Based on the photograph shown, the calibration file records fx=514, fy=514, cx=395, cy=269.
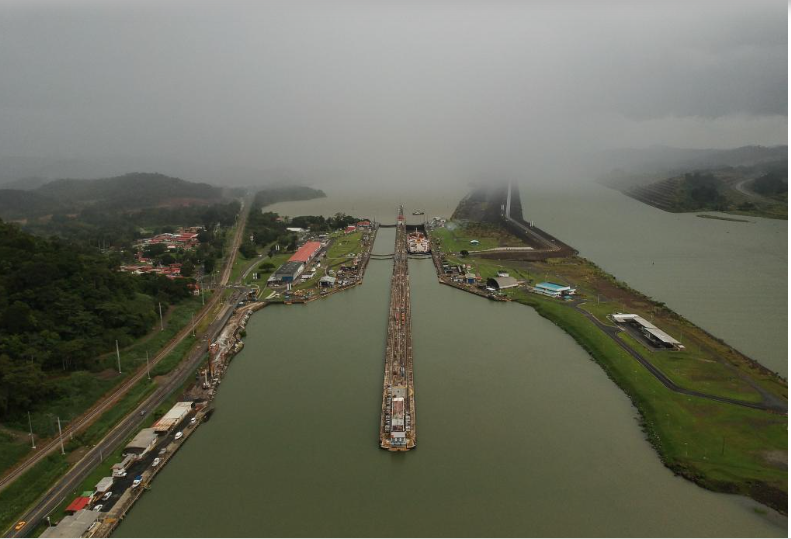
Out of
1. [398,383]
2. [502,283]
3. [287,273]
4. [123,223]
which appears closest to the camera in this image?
[398,383]

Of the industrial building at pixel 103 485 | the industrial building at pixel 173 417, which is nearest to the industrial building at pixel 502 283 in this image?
the industrial building at pixel 173 417

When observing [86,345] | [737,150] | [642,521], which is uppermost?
[737,150]

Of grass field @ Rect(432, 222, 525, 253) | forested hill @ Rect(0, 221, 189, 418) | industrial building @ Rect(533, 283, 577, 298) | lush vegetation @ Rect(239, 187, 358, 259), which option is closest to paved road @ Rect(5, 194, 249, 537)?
forested hill @ Rect(0, 221, 189, 418)

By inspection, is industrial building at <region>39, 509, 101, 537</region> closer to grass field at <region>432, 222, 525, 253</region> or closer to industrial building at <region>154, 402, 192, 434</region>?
industrial building at <region>154, 402, 192, 434</region>

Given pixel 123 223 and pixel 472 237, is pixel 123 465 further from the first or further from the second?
pixel 123 223

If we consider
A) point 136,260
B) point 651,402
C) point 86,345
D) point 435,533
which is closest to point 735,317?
point 651,402

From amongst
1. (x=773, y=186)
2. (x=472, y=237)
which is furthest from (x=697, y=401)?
(x=773, y=186)

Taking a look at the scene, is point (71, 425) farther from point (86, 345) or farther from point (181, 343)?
point (181, 343)
